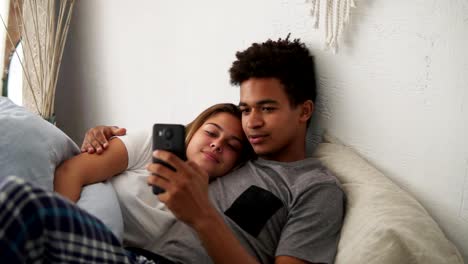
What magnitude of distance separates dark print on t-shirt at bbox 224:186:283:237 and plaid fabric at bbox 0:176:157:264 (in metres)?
0.41

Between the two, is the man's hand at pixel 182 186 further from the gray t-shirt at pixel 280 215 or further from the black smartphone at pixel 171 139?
the gray t-shirt at pixel 280 215

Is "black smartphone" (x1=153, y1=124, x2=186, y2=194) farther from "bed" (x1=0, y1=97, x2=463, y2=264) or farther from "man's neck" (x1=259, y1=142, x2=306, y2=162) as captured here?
"man's neck" (x1=259, y1=142, x2=306, y2=162)

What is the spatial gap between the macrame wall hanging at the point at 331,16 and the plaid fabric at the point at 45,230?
2.47 ft

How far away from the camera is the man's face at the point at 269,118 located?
3.86ft

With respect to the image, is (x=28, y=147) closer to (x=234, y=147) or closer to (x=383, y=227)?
(x=234, y=147)

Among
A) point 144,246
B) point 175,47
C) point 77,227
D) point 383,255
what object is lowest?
point 144,246

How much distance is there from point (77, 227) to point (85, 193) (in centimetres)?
45

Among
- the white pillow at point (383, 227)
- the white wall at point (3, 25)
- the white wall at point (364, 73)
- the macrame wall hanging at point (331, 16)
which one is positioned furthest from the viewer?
the white wall at point (3, 25)

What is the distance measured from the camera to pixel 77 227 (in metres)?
0.68

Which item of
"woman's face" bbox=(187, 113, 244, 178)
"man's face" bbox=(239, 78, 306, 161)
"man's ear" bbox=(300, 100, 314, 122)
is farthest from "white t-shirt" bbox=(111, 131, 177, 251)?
"man's ear" bbox=(300, 100, 314, 122)

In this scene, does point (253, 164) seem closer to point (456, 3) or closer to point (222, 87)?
point (222, 87)

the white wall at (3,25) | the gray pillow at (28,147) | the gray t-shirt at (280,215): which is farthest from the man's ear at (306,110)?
the white wall at (3,25)

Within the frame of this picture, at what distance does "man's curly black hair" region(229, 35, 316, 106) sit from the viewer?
1.20 m

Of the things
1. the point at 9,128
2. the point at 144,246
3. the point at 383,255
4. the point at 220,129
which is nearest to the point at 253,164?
the point at 220,129
